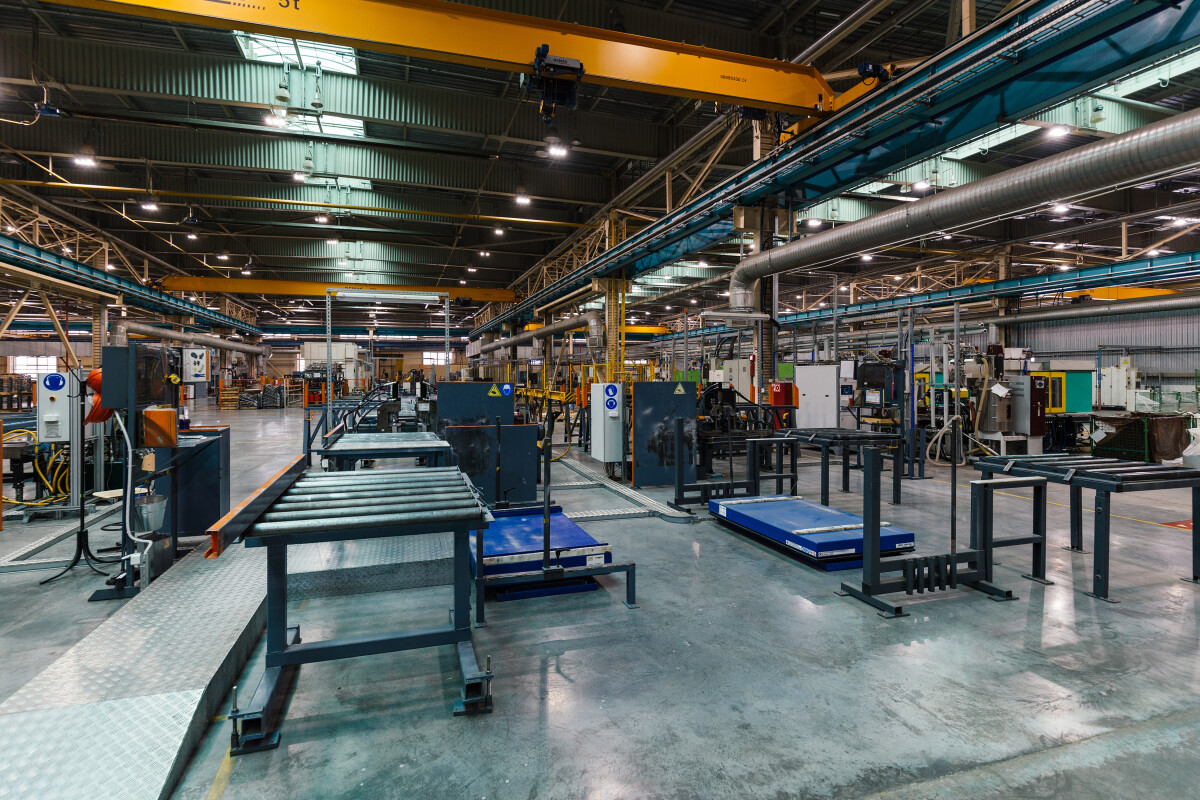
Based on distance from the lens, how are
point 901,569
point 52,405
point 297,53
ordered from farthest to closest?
point 297,53 → point 52,405 → point 901,569

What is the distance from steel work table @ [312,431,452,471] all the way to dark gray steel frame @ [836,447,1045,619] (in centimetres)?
338

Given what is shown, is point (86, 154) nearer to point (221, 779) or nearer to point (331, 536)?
point (331, 536)

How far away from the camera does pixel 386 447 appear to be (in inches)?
184

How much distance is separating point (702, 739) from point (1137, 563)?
5.11m

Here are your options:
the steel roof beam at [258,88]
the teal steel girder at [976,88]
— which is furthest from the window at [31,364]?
the teal steel girder at [976,88]

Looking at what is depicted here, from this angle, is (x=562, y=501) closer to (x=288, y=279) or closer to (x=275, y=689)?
(x=275, y=689)

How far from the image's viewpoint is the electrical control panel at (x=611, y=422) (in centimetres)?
860

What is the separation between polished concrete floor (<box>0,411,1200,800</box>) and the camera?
225 cm

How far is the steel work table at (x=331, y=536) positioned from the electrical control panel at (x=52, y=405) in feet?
15.2

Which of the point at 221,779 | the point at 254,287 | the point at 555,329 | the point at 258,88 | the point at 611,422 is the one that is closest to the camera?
the point at 221,779

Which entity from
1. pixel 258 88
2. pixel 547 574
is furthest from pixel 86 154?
pixel 547 574

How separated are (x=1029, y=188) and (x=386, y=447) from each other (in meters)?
6.53

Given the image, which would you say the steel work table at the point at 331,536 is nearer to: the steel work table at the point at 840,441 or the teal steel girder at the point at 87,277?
the steel work table at the point at 840,441

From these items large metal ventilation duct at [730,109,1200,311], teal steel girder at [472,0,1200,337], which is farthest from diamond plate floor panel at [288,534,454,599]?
large metal ventilation duct at [730,109,1200,311]
